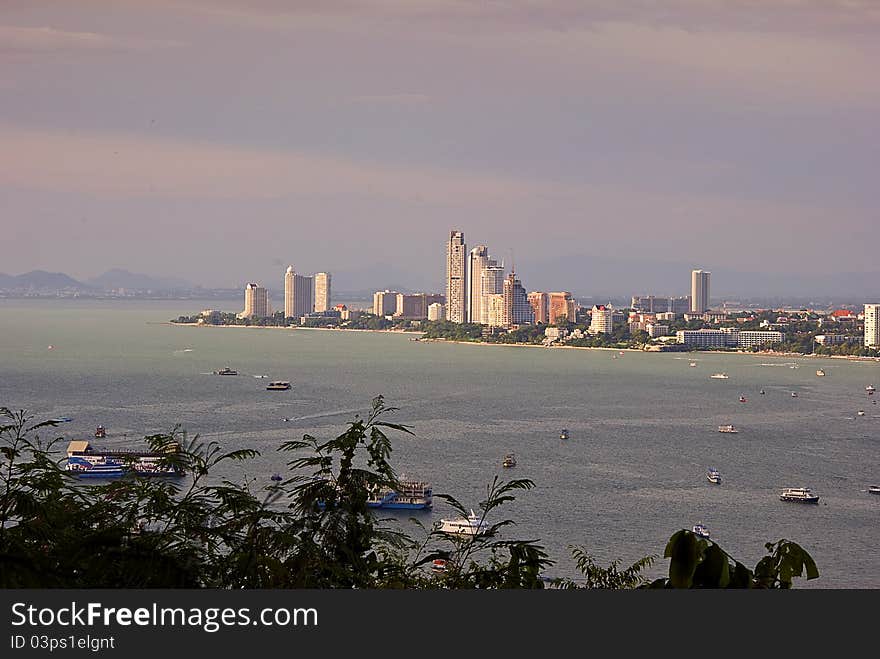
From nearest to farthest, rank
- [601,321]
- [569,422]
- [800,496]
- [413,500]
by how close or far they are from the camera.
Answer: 1. [413,500]
2. [800,496]
3. [569,422]
4. [601,321]

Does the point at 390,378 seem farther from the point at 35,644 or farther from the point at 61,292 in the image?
the point at 61,292

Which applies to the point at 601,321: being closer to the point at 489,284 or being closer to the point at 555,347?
the point at 555,347

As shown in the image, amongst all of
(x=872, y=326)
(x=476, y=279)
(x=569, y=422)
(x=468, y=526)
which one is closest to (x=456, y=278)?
(x=476, y=279)

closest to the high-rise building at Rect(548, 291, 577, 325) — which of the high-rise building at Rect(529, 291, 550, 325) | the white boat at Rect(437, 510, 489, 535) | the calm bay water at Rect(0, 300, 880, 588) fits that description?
the high-rise building at Rect(529, 291, 550, 325)

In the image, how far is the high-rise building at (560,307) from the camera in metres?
26.9

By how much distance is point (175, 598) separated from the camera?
0.68 meters

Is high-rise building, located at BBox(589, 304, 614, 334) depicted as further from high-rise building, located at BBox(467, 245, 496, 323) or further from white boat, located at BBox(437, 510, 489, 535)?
white boat, located at BBox(437, 510, 489, 535)

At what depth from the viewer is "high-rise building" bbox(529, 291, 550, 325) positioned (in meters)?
27.2

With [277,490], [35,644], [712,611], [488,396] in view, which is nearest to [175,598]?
[35,644]

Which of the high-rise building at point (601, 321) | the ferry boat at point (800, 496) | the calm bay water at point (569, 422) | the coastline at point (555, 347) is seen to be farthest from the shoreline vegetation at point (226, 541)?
the high-rise building at point (601, 321)

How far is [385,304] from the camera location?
100ft

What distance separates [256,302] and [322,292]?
2.68 metres

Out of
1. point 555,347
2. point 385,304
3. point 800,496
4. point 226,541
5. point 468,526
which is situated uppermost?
point 385,304

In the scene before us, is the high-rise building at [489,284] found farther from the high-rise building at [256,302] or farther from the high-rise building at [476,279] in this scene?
the high-rise building at [256,302]
